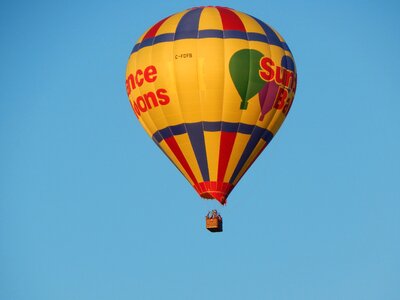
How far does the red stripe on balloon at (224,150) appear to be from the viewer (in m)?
62.1

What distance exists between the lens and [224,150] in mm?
62188

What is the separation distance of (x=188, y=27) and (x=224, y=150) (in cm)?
445

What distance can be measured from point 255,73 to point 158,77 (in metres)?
3.35

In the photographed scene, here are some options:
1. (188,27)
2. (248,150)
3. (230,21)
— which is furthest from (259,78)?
(188,27)

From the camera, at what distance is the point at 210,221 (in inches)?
2419

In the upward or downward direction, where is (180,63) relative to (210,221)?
upward

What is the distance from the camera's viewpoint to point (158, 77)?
204 feet

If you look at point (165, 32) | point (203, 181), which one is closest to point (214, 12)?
point (165, 32)

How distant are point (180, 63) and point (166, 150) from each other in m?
3.27

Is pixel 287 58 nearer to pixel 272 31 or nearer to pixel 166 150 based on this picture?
pixel 272 31

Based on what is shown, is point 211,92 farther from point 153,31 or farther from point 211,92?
point 153,31

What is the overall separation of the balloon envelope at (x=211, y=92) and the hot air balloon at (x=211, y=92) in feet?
0.10

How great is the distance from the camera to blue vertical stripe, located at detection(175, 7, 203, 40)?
2450 inches

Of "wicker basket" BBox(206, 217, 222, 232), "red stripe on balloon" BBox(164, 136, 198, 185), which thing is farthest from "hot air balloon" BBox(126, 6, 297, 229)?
Result: "wicker basket" BBox(206, 217, 222, 232)
